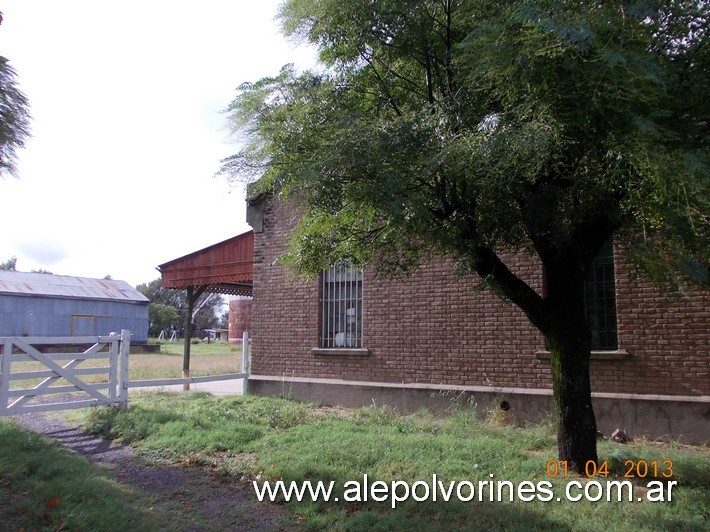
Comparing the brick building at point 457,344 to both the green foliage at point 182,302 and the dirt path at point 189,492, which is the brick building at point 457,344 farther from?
the green foliage at point 182,302

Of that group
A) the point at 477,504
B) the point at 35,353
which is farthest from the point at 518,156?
the point at 35,353

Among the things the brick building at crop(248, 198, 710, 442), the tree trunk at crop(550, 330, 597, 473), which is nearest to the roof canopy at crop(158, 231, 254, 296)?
the brick building at crop(248, 198, 710, 442)

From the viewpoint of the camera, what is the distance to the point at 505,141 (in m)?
4.82

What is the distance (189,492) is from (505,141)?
4.62m

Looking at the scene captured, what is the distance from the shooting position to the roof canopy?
1452 centimetres

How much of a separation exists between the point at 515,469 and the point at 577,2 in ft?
15.2

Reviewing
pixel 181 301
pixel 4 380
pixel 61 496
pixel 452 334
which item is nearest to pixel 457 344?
pixel 452 334

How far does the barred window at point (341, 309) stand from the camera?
1137 centimetres

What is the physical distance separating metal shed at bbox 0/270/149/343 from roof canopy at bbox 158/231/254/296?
21031 millimetres

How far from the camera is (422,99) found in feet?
22.0

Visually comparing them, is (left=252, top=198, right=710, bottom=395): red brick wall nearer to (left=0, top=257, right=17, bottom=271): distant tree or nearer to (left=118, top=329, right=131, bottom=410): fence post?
(left=118, top=329, right=131, bottom=410): fence post

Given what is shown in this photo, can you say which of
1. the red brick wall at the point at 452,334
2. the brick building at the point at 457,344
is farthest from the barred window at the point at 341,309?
the red brick wall at the point at 452,334

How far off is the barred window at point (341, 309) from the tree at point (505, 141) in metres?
4.30

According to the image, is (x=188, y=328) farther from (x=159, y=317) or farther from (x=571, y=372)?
(x=159, y=317)
